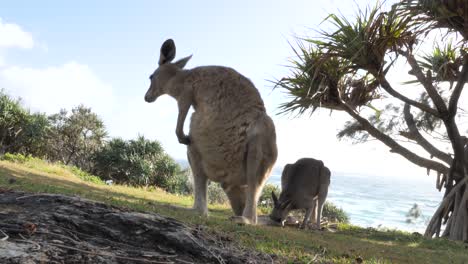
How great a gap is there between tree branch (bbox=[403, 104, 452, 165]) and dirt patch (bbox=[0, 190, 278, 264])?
9962 mm

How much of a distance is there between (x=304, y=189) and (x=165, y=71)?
3.31m

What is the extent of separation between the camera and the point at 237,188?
759 cm

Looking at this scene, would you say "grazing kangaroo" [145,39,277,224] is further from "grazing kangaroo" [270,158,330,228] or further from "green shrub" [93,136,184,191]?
"green shrub" [93,136,184,191]

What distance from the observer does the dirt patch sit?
10.5 ft

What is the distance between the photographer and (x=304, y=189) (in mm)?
9227

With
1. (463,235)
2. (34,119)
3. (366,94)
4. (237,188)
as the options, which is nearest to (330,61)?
(366,94)

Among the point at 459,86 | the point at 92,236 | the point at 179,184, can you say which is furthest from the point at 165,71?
the point at 179,184

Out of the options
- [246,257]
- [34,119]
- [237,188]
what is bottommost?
[246,257]

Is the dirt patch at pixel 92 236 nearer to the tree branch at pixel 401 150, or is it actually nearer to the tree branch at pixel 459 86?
the tree branch at pixel 459 86

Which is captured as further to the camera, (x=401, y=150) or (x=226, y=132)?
(x=401, y=150)

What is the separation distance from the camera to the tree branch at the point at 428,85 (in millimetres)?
Answer: 11711

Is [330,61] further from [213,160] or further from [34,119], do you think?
[34,119]

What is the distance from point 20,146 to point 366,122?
13927mm

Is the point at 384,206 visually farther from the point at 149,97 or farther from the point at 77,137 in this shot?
the point at 149,97
